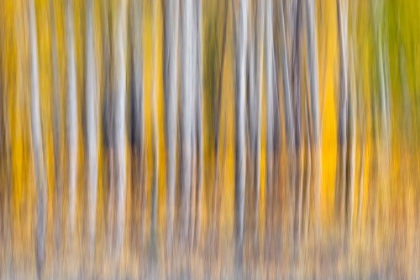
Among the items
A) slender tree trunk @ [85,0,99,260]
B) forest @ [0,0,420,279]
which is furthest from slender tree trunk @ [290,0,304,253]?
slender tree trunk @ [85,0,99,260]

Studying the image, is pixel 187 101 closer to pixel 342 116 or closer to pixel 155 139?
pixel 155 139

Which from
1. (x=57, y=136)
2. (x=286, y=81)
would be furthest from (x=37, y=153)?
(x=286, y=81)

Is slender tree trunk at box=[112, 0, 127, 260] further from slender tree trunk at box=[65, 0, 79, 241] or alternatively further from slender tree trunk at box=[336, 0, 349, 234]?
slender tree trunk at box=[336, 0, 349, 234]

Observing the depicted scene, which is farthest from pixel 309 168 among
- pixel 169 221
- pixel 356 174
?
pixel 169 221

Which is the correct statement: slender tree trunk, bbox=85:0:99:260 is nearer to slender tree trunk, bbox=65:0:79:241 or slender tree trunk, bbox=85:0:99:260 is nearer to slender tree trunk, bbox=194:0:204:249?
slender tree trunk, bbox=65:0:79:241

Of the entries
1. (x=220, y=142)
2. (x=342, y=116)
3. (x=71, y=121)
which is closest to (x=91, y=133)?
(x=71, y=121)

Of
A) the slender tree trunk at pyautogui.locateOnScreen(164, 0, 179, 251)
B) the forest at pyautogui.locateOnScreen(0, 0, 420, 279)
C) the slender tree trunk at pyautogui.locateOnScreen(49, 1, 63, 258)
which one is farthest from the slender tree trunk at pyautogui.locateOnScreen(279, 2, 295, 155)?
the slender tree trunk at pyautogui.locateOnScreen(49, 1, 63, 258)
